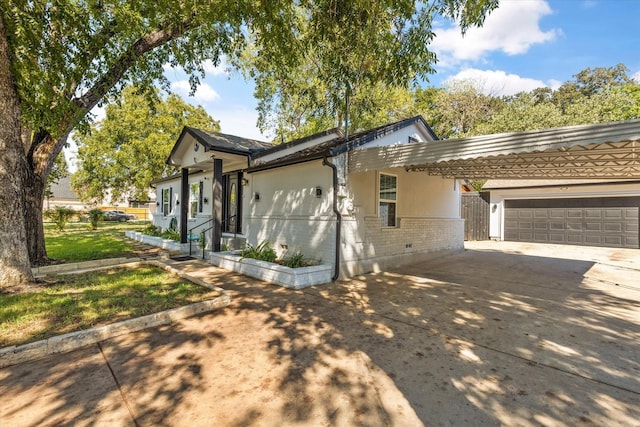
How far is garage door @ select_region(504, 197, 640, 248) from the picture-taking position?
13.2 m

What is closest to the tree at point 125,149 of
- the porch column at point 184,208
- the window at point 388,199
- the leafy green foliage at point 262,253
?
the porch column at point 184,208

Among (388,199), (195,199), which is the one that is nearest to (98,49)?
(195,199)

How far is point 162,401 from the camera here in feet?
8.54

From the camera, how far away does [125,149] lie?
23656 millimetres

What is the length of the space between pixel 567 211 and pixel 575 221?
57cm

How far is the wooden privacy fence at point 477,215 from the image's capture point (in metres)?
17.2

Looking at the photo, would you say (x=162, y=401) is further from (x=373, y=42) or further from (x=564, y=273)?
(x=564, y=273)

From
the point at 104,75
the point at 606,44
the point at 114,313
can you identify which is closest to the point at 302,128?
the point at 104,75

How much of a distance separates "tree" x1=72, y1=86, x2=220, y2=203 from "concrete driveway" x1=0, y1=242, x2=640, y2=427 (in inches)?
888

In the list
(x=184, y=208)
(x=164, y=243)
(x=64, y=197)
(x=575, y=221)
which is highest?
(x=64, y=197)

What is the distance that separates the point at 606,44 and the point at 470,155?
97.5 feet

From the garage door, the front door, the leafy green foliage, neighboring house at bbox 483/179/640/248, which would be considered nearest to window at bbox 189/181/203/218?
the front door

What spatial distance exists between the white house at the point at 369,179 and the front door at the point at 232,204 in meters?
0.04

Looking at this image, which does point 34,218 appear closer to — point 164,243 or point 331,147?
point 164,243
